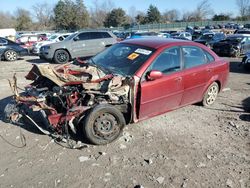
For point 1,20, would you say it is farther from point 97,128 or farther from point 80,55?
point 97,128

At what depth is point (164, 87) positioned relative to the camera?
5.38 m

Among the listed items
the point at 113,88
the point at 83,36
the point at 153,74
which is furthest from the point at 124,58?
the point at 83,36

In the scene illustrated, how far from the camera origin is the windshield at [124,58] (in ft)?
17.4

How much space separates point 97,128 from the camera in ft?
15.7

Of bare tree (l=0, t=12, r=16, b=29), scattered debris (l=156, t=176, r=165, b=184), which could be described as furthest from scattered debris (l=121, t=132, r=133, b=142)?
bare tree (l=0, t=12, r=16, b=29)

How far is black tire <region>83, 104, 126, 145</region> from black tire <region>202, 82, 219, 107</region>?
2.54 m

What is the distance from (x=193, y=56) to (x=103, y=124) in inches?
100.0

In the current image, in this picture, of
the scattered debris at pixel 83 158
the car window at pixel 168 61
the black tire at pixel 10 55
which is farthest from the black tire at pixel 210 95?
the black tire at pixel 10 55

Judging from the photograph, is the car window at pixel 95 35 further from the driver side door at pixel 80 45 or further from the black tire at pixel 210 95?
the black tire at pixel 210 95

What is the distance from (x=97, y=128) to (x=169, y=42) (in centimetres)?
231

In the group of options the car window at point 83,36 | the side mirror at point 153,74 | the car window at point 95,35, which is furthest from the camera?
the car window at point 95,35

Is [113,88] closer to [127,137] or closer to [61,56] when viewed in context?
[127,137]

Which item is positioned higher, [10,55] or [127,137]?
[10,55]

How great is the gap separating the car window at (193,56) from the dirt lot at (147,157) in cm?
112
